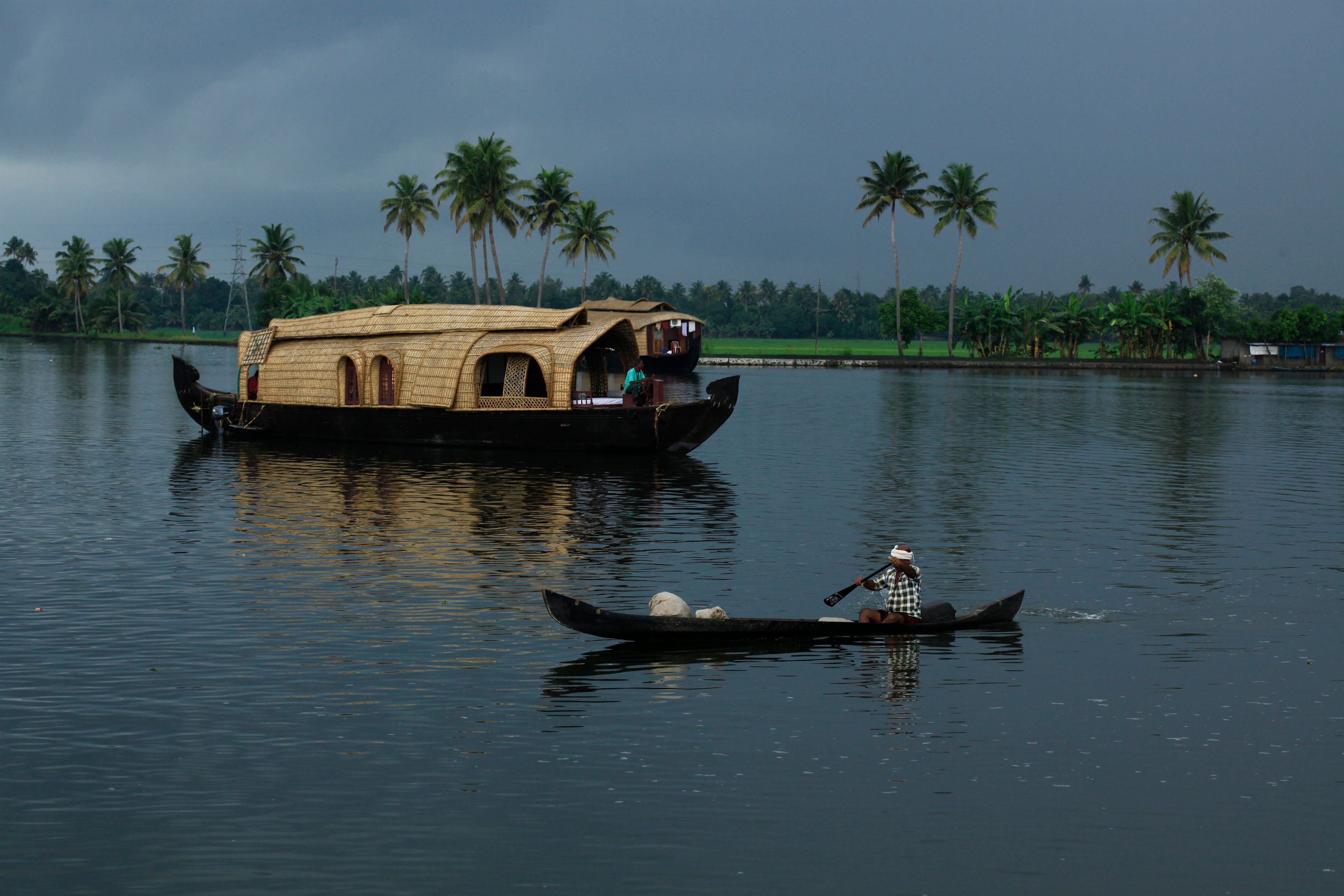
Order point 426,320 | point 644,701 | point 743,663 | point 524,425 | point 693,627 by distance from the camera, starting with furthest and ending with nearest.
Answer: point 426,320
point 524,425
point 693,627
point 743,663
point 644,701

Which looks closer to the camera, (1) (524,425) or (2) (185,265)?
(1) (524,425)

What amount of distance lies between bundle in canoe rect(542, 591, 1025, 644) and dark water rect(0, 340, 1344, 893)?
246 millimetres

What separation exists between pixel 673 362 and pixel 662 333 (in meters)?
4.05

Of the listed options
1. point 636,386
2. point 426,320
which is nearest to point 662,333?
point 636,386

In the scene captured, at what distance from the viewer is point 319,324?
35.1 metres

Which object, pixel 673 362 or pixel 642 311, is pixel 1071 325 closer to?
pixel 673 362

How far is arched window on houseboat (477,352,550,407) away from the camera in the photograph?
106 feet

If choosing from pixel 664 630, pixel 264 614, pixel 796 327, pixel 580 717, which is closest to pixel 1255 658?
pixel 664 630

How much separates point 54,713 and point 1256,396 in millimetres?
66648

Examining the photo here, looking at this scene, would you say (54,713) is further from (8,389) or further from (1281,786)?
(8,389)

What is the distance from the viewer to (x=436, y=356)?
32.6 m

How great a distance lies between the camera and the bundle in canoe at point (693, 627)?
1340 centimetres

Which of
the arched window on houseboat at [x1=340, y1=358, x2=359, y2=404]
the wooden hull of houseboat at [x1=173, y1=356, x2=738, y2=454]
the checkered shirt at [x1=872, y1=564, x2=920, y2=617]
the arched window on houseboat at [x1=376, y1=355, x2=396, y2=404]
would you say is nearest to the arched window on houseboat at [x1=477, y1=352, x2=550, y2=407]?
the wooden hull of houseboat at [x1=173, y1=356, x2=738, y2=454]

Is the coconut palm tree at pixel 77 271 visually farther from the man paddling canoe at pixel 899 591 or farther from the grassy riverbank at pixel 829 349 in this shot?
the man paddling canoe at pixel 899 591
